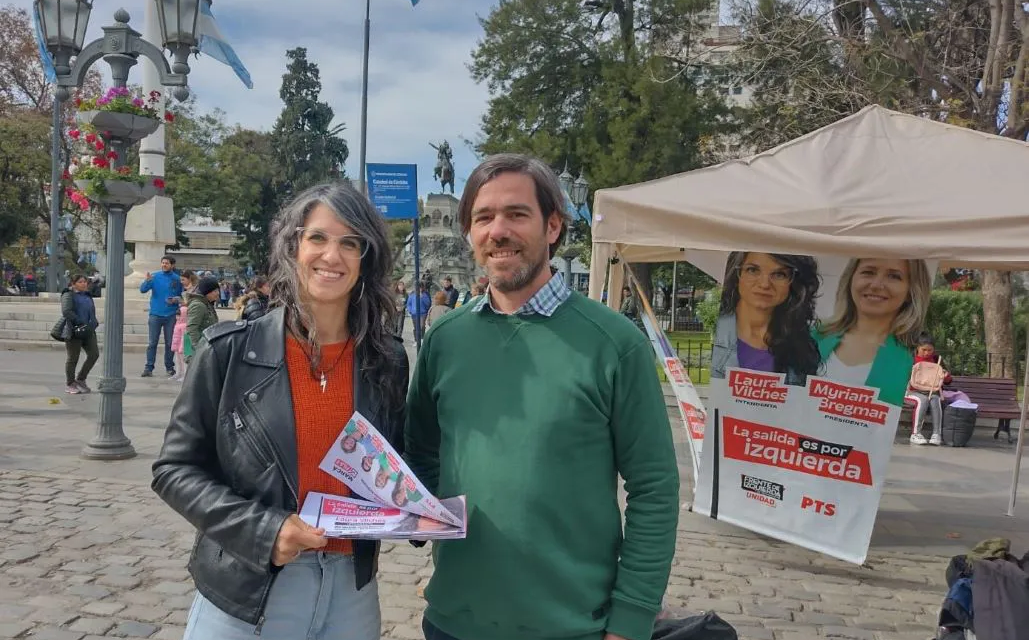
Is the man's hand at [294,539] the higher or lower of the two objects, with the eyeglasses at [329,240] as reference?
Answer: lower

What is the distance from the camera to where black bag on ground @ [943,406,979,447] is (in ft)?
32.4

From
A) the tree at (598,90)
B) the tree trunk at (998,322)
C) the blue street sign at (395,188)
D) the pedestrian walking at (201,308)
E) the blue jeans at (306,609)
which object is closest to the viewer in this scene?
the blue jeans at (306,609)

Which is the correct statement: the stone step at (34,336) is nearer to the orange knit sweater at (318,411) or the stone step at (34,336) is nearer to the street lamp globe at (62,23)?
the street lamp globe at (62,23)

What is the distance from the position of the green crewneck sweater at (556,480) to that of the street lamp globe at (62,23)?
24.3 ft

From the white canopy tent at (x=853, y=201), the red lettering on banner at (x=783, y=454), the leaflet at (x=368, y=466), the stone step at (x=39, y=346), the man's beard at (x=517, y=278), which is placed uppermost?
the white canopy tent at (x=853, y=201)

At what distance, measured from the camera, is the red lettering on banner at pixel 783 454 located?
513 centimetres

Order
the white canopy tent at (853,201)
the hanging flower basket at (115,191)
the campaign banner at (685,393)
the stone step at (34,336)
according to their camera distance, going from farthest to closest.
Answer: the stone step at (34,336) < the hanging flower basket at (115,191) < the campaign banner at (685,393) < the white canopy tent at (853,201)

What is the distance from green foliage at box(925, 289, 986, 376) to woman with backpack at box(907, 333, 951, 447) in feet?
16.4

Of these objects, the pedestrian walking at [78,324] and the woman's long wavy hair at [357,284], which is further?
the pedestrian walking at [78,324]

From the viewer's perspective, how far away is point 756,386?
5.47 meters

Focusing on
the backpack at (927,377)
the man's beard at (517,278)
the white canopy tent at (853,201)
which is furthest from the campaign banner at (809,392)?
the backpack at (927,377)

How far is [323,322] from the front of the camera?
6.55 ft

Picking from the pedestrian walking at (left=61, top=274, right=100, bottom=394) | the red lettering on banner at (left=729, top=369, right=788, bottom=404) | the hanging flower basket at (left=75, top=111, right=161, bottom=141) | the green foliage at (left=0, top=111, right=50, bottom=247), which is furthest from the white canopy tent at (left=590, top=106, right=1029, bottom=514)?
the green foliage at (left=0, top=111, right=50, bottom=247)

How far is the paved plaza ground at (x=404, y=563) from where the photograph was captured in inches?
160
